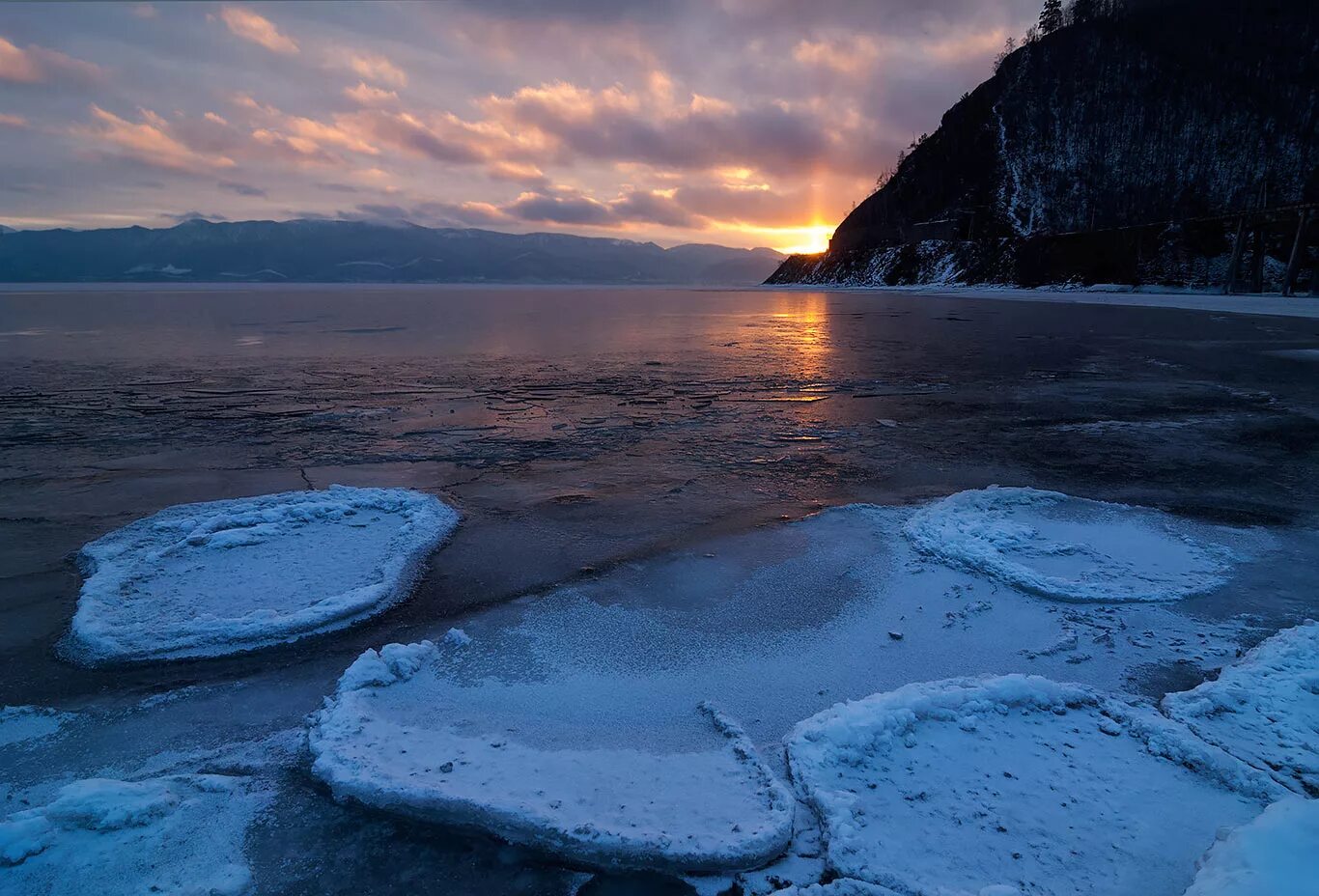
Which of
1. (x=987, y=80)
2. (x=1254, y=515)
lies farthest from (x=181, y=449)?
(x=987, y=80)

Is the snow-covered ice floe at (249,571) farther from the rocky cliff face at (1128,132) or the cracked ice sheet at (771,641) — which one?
the rocky cliff face at (1128,132)

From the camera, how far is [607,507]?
5.95 metres

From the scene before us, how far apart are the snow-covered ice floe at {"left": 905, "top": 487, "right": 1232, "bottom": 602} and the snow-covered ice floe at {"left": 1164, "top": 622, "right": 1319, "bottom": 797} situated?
0.83 m

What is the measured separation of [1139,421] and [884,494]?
508 cm

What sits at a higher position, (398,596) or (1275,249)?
(1275,249)

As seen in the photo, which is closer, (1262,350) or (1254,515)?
(1254,515)

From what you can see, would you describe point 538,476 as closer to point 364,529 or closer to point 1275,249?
point 364,529

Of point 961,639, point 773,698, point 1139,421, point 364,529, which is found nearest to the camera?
point 773,698

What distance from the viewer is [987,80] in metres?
81.6

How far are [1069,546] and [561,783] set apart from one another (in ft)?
13.7

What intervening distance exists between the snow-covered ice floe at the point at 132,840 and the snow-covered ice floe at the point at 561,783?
37 cm

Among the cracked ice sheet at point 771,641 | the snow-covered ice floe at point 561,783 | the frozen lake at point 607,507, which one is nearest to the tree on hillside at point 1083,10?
the frozen lake at point 607,507

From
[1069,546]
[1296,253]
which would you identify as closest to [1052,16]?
[1296,253]

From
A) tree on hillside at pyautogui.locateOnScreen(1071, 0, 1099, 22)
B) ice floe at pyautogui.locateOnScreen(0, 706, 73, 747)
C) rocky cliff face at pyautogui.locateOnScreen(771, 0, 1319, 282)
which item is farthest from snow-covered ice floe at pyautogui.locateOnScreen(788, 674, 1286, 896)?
tree on hillside at pyautogui.locateOnScreen(1071, 0, 1099, 22)
